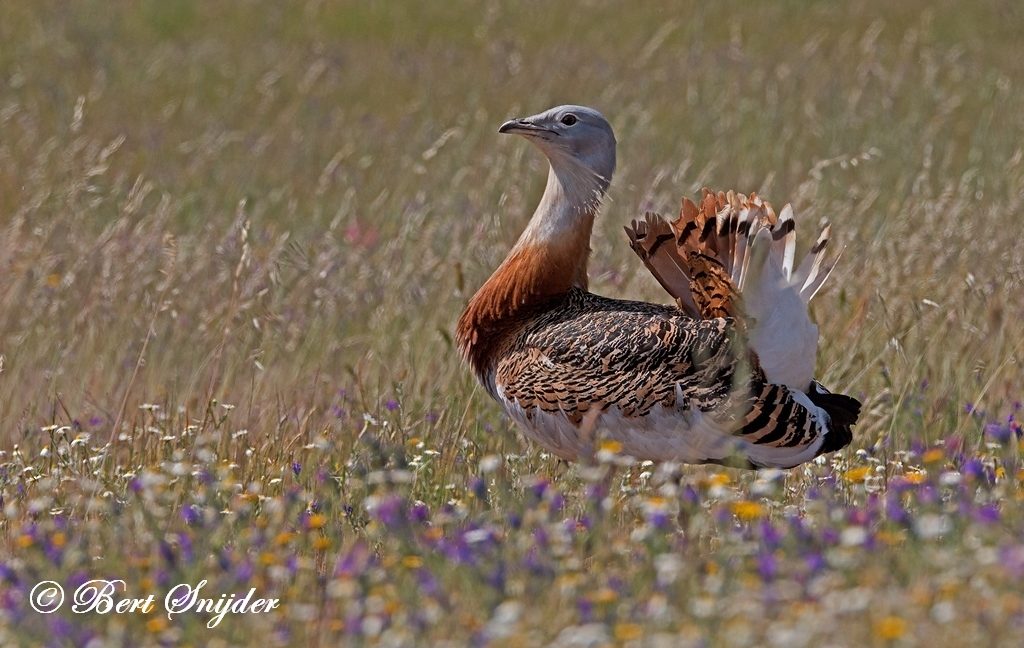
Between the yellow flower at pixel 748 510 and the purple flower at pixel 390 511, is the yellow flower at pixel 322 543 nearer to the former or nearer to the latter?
the purple flower at pixel 390 511

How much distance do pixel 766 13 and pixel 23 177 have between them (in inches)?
292

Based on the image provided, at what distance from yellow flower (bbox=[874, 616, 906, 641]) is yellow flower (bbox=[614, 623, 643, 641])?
1.27 feet

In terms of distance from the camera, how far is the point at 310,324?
5.65m

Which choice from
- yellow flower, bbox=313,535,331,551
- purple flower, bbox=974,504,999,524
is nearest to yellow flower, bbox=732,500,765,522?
purple flower, bbox=974,504,999,524

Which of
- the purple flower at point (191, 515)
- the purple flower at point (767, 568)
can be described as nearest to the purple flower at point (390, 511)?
the purple flower at point (191, 515)

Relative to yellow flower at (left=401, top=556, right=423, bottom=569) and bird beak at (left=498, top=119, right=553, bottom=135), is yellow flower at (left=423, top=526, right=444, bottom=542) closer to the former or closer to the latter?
yellow flower at (left=401, top=556, right=423, bottom=569)

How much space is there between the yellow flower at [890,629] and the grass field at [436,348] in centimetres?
1

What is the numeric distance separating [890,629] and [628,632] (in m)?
0.43

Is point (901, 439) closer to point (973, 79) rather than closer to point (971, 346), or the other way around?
point (971, 346)

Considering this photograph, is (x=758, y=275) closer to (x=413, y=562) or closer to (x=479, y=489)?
(x=479, y=489)

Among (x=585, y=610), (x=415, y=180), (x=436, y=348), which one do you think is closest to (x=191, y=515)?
(x=585, y=610)

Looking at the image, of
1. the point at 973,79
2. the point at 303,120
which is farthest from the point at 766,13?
the point at 303,120

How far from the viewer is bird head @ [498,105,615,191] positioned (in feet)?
14.7

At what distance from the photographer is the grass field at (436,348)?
9.06 ft
